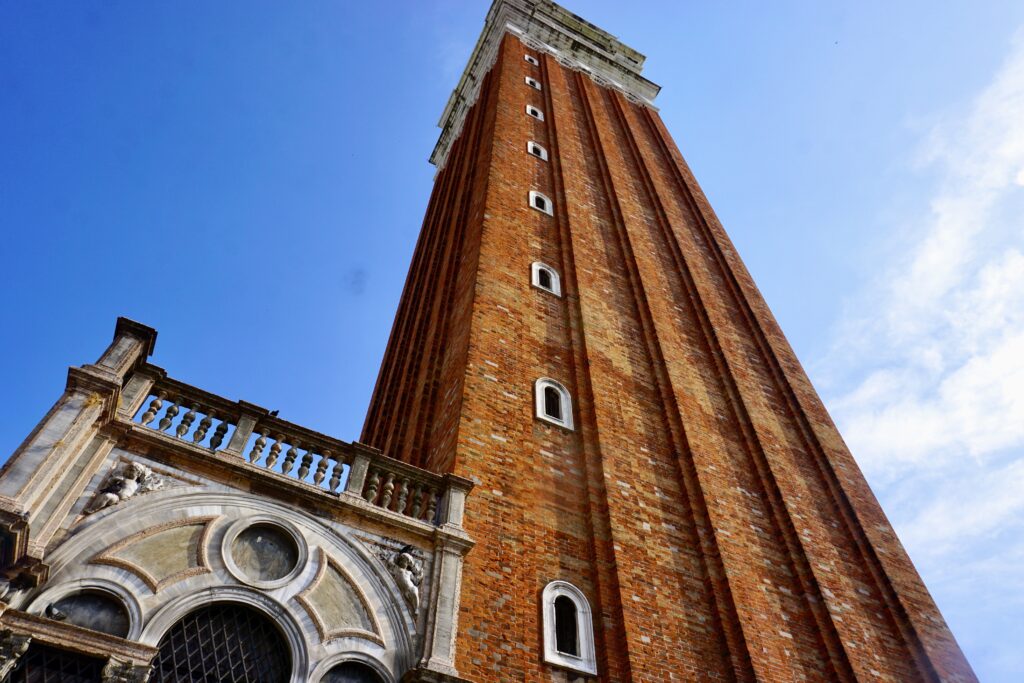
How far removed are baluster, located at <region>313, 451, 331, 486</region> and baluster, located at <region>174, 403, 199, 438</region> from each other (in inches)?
53.0

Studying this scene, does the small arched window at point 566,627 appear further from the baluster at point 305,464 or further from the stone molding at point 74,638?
the stone molding at point 74,638

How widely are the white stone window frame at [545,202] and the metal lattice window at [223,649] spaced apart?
1217 centimetres

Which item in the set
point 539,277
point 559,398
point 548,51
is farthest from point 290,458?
point 548,51

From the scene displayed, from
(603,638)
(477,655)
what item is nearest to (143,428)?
(477,655)

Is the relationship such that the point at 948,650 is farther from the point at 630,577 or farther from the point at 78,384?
the point at 78,384

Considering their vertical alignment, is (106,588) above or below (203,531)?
below

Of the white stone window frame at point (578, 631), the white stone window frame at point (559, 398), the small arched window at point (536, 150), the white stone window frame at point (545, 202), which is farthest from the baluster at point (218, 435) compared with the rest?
the small arched window at point (536, 150)

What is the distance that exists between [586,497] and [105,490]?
19.4 ft

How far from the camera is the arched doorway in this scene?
6945 millimetres

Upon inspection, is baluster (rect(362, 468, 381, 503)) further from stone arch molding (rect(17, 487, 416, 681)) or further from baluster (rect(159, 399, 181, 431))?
baluster (rect(159, 399, 181, 431))

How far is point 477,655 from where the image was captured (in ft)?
25.5

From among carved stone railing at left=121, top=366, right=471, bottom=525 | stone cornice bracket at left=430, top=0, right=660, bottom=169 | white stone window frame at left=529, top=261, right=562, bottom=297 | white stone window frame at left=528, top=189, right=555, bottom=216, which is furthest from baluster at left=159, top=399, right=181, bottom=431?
stone cornice bracket at left=430, top=0, right=660, bottom=169

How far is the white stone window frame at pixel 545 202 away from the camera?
1762 cm

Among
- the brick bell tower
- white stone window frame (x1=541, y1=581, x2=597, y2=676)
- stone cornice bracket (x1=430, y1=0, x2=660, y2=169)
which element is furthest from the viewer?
stone cornice bracket (x1=430, y1=0, x2=660, y2=169)
